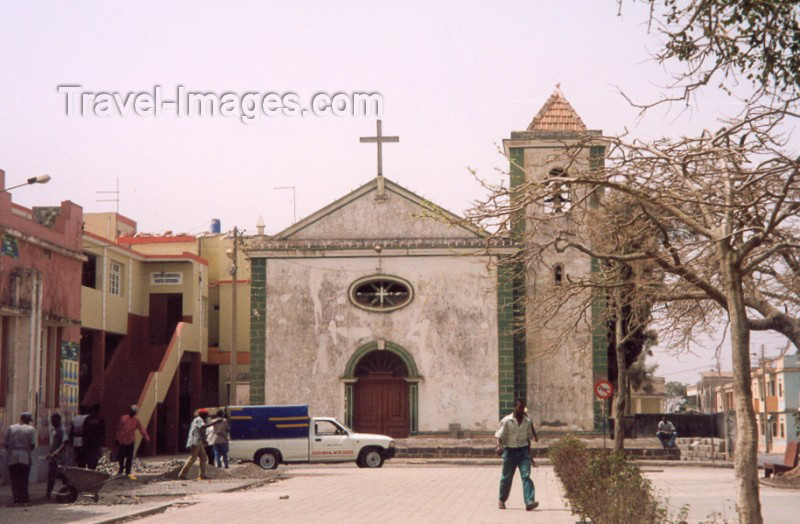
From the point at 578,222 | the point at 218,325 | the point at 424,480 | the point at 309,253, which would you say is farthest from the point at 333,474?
the point at 218,325

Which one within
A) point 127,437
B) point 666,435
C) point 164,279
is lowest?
point 666,435

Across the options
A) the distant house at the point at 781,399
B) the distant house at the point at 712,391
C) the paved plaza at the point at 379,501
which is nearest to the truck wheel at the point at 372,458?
the paved plaza at the point at 379,501

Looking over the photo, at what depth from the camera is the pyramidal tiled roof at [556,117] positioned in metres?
39.0

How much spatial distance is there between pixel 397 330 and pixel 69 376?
13089mm

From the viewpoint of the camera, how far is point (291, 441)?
29641 mm

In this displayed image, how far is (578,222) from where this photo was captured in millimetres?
11961

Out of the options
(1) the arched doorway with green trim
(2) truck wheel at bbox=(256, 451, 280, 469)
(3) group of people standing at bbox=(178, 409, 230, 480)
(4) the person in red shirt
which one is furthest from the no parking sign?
(4) the person in red shirt

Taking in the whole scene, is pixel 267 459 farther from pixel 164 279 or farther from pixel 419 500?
pixel 164 279

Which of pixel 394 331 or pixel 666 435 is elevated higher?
pixel 394 331

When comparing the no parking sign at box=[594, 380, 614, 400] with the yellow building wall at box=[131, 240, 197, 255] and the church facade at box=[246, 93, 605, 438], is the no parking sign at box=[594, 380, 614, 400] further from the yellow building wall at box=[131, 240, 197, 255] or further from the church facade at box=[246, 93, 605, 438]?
the yellow building wall at box=[131, 240, 197, 255]

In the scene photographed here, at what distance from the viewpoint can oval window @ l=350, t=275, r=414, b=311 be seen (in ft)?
124

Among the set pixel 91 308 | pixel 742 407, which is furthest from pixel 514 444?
pixel 91 308

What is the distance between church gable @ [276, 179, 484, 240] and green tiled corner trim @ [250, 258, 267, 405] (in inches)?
54.4

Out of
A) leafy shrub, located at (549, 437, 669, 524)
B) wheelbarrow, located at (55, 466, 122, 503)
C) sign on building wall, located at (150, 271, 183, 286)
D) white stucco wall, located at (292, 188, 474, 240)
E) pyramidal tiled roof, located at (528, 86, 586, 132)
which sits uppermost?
pyramidal tiled roof, located at (528, 86, 586, 132)
